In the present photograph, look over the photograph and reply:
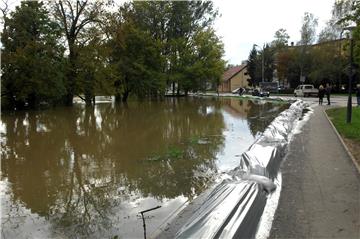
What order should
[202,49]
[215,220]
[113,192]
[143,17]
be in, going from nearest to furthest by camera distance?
[215,220], [113,192], [143,17], [202,49]

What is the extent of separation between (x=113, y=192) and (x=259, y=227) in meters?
3.79

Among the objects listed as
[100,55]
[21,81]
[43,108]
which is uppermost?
[100,55]

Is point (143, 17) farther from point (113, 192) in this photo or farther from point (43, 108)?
point (113, 192)

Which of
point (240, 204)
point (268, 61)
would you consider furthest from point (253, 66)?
point (240, 204)

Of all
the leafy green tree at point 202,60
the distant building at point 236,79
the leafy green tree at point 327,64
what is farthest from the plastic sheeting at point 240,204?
the distant building at point 236,79

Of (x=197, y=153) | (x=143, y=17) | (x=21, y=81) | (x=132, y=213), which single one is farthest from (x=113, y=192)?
(x=143, y=17)

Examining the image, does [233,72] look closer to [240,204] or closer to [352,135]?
[352,135]

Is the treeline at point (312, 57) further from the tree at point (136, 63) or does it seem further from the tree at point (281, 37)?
the tree at point (136, 63)

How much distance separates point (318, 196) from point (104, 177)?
16.7 feet

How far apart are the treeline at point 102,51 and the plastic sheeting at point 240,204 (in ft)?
97.1

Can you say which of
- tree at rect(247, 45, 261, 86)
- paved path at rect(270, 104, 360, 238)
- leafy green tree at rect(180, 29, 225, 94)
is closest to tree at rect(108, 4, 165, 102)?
leafy green tree at rect(180, 29, 225, 94)

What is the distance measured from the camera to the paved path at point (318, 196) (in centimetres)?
567

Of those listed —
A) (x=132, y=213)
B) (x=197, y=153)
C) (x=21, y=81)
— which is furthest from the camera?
(x=21, y=81)

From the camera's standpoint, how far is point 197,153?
42.8 feet
